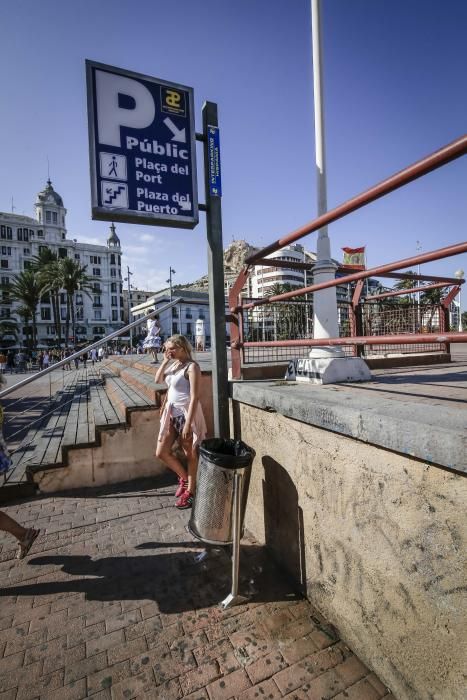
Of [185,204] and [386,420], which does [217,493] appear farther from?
[185,204]

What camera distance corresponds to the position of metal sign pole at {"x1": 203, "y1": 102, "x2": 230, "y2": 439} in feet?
11.2

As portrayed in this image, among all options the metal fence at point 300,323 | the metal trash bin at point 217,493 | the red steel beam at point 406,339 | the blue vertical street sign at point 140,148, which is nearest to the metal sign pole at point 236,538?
the metal trash bin at point 217,493

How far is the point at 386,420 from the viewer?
1744 mm

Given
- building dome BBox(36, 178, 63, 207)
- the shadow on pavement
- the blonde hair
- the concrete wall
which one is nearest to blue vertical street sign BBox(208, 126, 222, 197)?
the blonde hair

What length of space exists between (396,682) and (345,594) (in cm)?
43

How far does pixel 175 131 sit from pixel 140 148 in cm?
43

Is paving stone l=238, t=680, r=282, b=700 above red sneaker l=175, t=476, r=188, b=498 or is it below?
below

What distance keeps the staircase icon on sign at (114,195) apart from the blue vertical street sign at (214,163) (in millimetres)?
881

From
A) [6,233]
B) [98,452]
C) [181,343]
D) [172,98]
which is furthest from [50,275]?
[172,98]

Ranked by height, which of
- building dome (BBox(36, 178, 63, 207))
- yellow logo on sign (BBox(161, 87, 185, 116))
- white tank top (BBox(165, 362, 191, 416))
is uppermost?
building dome (BBox(36, 178, 63, 207))

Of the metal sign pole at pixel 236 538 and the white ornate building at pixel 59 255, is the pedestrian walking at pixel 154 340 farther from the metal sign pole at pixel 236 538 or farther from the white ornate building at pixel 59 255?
the white ornate building at pixel 59 255

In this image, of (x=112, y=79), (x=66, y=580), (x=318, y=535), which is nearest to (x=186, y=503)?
(x=66, y=580)

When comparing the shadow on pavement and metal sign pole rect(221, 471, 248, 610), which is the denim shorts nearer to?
the shadow on pavement

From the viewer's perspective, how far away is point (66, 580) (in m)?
2.83
